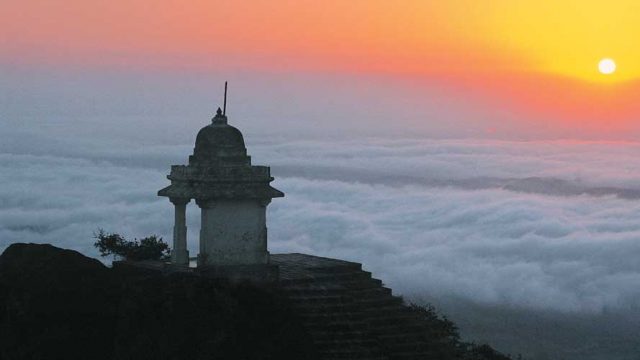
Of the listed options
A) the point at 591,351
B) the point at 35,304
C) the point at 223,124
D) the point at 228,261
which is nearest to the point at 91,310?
the point at 35,304

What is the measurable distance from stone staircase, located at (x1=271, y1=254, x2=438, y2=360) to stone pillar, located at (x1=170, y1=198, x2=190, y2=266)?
88.9 inches

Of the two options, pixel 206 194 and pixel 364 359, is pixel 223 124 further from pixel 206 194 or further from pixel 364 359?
pixel 364 359

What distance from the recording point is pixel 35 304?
2670cm

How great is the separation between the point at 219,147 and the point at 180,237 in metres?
2.19

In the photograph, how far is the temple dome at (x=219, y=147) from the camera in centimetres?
2894

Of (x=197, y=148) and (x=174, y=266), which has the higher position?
(x=197, y=148)

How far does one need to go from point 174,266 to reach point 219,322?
124 inches

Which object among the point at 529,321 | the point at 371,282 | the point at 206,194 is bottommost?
the point at 371,282

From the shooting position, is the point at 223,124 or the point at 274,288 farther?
the point at 223,124

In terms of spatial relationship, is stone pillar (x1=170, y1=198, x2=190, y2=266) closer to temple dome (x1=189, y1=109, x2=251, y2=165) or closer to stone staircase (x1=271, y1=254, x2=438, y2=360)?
temple dome (x1=189, y1=109, x2=251, y2=165)

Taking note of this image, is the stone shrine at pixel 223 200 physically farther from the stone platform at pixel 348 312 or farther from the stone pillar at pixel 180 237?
the stone platform at pixel 348 312

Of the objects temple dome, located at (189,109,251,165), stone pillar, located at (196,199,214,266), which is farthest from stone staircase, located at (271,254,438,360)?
temple dome, located at (189,109,251,165)

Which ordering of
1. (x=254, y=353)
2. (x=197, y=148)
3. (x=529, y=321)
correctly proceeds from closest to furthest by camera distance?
(x=254, y=353)
(x=197, y=148)
(x=529, y=321)

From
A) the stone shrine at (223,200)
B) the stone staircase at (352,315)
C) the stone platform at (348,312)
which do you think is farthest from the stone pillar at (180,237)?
the stone staircase at (352,315)
